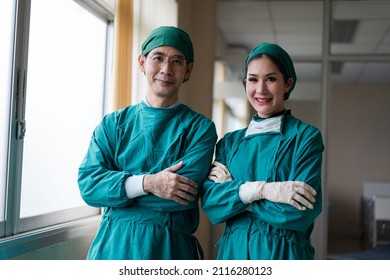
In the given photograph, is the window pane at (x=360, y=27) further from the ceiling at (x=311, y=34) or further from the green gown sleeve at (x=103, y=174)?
the green gown sleeve at (x=103, y=174)

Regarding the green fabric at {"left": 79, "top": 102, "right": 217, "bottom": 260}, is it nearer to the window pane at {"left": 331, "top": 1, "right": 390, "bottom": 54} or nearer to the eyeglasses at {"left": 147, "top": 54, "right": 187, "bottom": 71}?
the eyeglasses at {"left": 147, "top": 54, "right": 187, "bottom": 71}

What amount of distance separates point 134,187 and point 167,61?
1.22 feet

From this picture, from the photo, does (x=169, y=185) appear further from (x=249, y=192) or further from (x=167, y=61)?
(x=167, y=61)

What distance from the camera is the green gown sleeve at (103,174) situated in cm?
133

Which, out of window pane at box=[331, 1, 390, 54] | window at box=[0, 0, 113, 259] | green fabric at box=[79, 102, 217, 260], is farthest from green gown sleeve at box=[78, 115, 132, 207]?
window pane at box=[331, 1, 390, 54]

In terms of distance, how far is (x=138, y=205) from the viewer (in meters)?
1.38

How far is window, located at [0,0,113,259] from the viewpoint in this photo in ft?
5.59

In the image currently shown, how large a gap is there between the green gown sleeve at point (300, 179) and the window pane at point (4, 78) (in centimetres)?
92

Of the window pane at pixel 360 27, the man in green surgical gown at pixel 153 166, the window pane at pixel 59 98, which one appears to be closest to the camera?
the man in green surgical gown at pixel 153 166

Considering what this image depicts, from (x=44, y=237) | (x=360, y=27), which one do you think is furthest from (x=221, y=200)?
(x=360, y=27)

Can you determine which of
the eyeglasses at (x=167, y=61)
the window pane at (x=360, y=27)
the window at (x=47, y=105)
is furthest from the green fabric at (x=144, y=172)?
the window pane at (x=360, y=27)

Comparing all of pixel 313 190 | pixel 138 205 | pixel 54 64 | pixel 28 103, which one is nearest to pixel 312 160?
pixel 313 190
